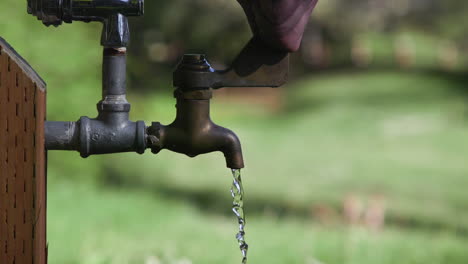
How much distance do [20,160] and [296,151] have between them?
7470 mm

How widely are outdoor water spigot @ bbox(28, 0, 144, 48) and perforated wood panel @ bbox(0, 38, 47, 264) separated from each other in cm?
17

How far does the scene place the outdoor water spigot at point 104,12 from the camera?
1845 mm

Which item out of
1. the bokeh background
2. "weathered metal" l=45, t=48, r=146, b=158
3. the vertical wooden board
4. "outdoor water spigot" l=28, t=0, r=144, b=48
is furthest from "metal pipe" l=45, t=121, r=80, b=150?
the bokeh background

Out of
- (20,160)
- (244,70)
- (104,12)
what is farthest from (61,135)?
(244,70)

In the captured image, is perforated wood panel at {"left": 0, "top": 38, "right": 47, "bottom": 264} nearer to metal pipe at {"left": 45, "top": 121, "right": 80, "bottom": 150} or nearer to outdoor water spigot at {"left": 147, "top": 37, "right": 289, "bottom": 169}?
metal pipe at {"left": 45, "top": 121, "right": 80, "bottom": 150}

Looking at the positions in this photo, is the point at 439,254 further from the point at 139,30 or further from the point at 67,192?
the point at 139,30

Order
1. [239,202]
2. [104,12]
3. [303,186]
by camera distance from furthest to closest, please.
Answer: [303,186] < [239,202] < [104,12]

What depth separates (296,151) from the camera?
29.9 ft

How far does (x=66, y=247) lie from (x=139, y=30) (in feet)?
28.8

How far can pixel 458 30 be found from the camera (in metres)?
14.1

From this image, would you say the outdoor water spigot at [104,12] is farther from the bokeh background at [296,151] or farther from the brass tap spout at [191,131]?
the bokeh background at [296,151]

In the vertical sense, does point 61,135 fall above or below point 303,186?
above

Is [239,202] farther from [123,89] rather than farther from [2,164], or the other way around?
[2,164]

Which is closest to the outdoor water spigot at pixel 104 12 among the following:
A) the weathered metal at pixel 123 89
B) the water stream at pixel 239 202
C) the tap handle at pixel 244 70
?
the weathered metal at pixel 123 89
